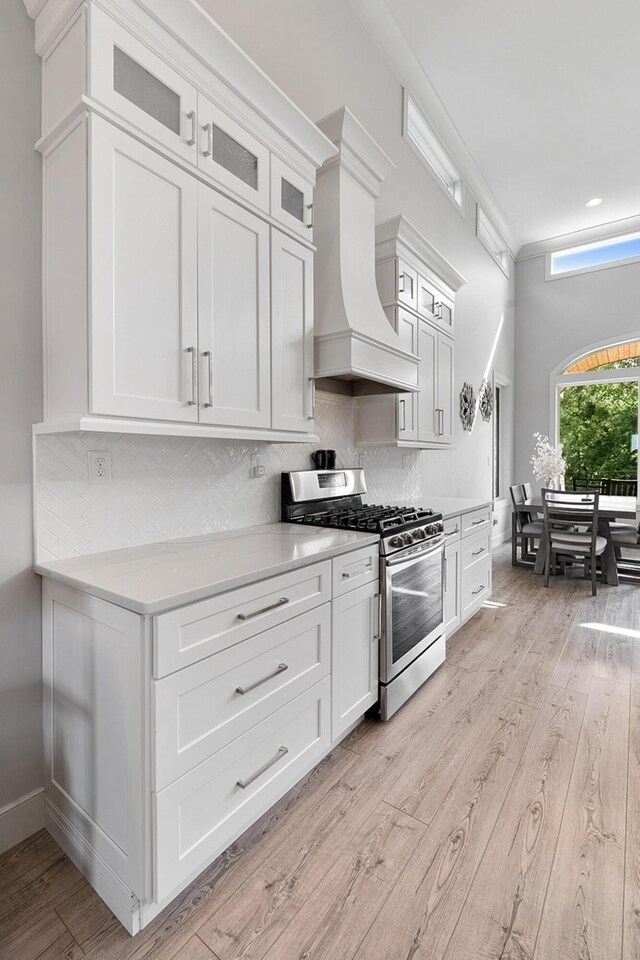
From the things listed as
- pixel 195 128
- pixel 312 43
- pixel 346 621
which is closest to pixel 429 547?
pixel 346 621

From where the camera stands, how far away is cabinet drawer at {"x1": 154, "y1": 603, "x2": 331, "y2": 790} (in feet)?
4.13

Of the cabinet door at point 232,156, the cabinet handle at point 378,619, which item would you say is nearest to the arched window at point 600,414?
the cabinet handle at point 378,619

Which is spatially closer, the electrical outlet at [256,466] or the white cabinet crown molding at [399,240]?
the electrical outlet at [256,466]

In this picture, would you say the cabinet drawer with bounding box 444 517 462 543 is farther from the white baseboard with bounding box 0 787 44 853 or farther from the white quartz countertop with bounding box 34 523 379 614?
the white baseboard with bounding box 0 787 44 853

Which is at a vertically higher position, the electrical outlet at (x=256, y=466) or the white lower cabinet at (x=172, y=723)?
the electrical outlet at (x=256, y=466)

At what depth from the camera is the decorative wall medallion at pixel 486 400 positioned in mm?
6055

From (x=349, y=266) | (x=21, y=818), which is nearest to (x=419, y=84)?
(x=349, y=266)

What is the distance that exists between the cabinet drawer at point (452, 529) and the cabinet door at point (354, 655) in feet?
3.40

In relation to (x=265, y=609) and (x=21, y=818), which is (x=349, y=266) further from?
(x=21, y=818)

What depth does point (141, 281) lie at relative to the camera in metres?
1.53

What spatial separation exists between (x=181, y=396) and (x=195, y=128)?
0.97m

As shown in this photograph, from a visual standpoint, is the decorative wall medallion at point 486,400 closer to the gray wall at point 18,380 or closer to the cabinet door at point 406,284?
the cabinet door at point 406,284

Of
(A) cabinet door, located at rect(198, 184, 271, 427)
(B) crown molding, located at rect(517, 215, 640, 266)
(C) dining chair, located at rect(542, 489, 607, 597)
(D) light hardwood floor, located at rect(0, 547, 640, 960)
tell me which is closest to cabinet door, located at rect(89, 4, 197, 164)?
(A) cabinet door, located at rect(198, 184, 271, 427)

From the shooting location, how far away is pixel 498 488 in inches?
290
